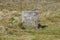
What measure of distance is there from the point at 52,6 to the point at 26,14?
26.1 feet

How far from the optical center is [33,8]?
1786 centimetres

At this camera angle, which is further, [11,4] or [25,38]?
[11,4]

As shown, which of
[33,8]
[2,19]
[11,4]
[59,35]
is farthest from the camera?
[11,4]

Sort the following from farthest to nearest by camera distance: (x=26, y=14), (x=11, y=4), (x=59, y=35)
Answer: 1. (x=11, y=4)
2. (x=26, y=14)
3. (x=59, y=35)

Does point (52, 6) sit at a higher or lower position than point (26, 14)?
lower

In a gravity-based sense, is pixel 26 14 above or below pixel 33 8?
above

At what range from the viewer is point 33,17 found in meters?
11.1

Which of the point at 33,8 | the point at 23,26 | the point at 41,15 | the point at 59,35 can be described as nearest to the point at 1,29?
the point at 23,26

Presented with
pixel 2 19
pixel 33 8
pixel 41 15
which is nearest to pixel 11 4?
pixel 33 8

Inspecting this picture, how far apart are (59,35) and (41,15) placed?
182 inches

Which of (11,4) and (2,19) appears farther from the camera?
(11,4)

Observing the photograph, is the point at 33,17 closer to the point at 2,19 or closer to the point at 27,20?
the point at 27,20

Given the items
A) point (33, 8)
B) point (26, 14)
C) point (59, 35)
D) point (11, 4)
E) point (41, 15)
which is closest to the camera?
point (59, 35)

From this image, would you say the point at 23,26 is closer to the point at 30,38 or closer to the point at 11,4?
the point at 30,38
